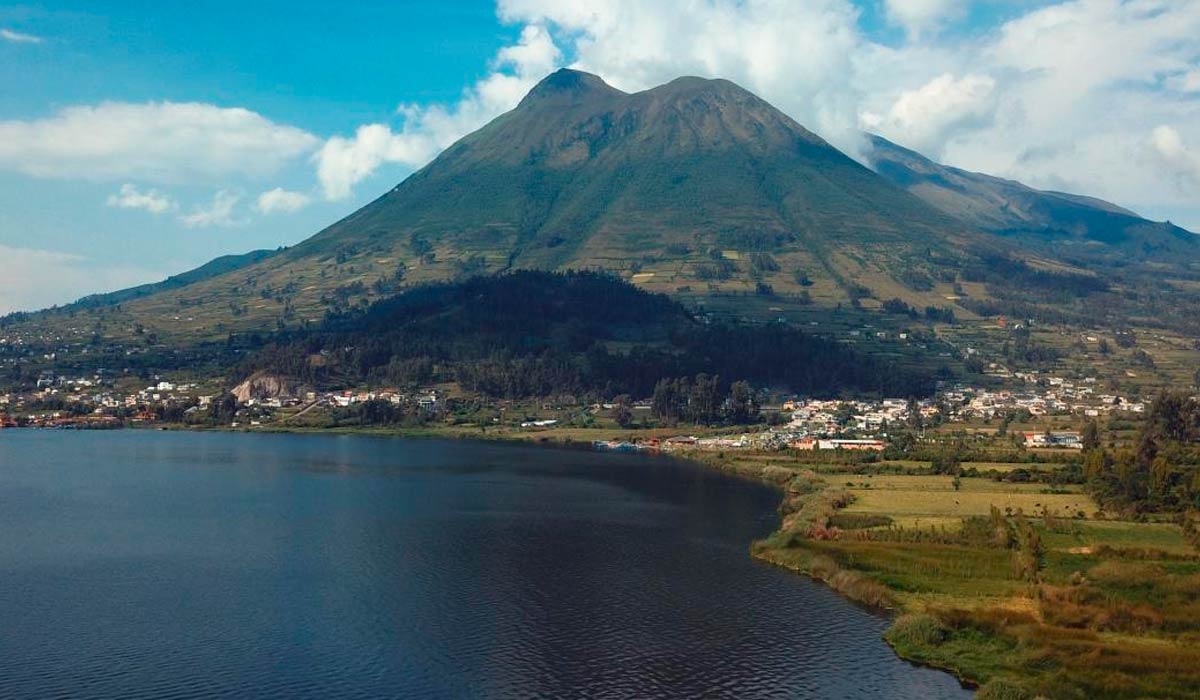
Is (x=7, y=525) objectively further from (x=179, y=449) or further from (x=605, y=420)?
(x=605, y=420)

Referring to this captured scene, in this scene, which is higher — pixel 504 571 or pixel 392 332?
pixel 392 332

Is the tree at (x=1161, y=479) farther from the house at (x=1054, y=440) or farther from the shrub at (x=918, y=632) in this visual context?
the house at (x=1054, y=440)

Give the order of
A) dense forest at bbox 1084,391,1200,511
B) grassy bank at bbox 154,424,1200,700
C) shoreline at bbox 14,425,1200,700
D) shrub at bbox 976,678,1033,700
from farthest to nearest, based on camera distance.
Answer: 1. dense forest at bbox 1084,391,1200,511
2. grassy bank at bbox 154,424,1200,700
3. shoreline at bbox 14,425,1200,700
4. shrub at bbox 976,678,1033,700

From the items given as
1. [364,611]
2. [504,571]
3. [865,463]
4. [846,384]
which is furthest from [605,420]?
[364,611]

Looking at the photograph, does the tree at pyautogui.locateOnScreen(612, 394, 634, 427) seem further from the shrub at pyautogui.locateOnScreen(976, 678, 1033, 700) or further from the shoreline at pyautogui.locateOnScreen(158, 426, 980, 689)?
the shrub at pyautogui.locateOnScreen(976, 678, 1033, 700)

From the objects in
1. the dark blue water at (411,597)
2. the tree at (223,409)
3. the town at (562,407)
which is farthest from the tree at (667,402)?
the tree at (223,409)

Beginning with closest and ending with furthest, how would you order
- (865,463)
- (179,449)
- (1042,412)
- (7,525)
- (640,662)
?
1. (640,662)
2. (7,525)
3. (865,463)
4. (179,449)
5. (1042,412)

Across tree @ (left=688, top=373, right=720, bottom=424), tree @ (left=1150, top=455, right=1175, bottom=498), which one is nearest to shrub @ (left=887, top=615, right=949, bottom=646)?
tree @ (left=1150, top=455, right=1175, bottom=498)
